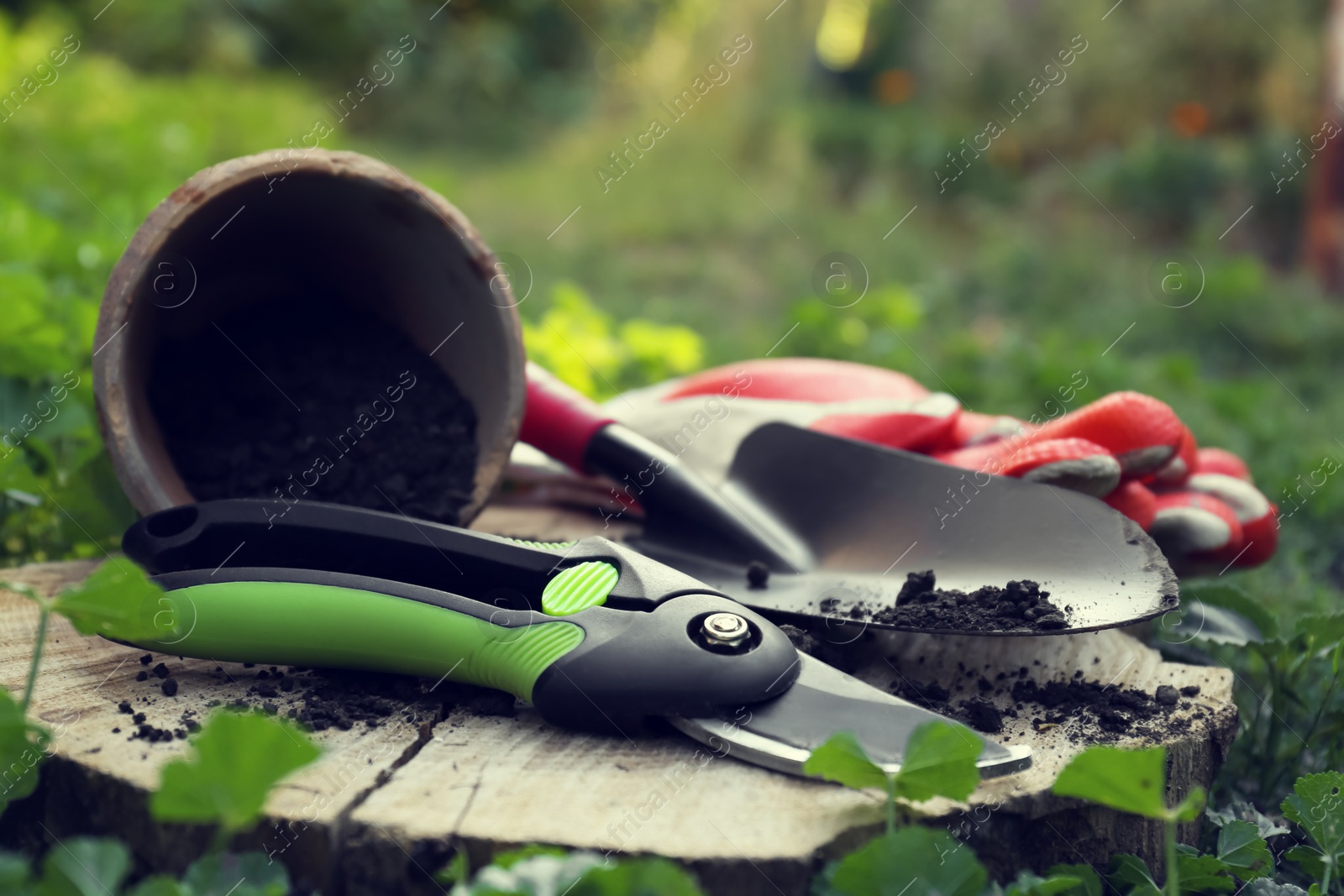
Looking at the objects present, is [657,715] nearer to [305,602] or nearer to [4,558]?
[305,602]

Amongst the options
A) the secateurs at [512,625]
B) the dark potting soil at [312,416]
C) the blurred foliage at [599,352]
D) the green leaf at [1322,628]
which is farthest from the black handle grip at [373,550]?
the blurred foliage at [599,352]

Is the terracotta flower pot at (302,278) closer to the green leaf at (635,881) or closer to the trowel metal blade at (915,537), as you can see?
the trowel metal blade at (915,537)

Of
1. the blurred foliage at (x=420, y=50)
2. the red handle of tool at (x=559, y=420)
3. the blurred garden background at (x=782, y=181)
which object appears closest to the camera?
the red handle of tool at (x=559, y=420)

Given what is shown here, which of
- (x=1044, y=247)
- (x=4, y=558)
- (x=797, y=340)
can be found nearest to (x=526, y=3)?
(x=1044, y=247)

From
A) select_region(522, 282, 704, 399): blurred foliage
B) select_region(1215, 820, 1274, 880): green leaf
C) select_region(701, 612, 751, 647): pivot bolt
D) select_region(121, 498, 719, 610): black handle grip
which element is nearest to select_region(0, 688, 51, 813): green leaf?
select_region(121, 498, 719, 610): black handle grip

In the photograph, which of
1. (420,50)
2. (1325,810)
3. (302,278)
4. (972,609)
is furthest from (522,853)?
(420,50)

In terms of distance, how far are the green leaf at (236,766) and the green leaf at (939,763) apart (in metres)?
0.50

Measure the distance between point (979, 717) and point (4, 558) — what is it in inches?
57.3

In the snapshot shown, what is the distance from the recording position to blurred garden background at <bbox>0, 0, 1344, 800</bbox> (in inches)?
98.1

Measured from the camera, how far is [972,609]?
47.3 inches

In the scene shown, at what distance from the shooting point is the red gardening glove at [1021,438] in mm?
1429

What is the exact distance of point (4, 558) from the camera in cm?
163

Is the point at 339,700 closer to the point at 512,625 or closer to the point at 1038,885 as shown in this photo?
the point at 512,625

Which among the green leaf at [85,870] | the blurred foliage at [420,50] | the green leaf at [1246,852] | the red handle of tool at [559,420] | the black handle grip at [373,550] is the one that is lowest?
the green leaf at [1246,852]
